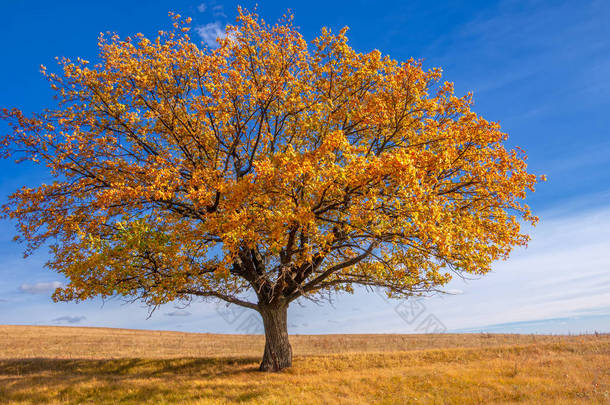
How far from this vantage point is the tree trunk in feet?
67.3

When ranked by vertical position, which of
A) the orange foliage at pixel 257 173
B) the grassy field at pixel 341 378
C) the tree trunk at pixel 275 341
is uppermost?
the orange foliage at pixel 257 173

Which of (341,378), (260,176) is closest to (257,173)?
(260,176)

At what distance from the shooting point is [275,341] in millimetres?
20781

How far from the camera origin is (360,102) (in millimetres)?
19359

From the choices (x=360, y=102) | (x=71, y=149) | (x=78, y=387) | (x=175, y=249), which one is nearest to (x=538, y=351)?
(x=360, y=102)

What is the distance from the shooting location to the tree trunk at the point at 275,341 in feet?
67.3

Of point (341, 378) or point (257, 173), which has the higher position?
point (257, 173)

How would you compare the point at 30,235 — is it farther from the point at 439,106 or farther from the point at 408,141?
the point at 439,106

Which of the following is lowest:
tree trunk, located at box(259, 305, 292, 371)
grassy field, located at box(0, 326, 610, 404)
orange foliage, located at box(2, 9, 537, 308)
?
→ grassy field, located at box(0, 326, 610, 404)

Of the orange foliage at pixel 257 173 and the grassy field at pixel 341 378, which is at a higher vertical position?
the orange foliage at pixel 257 173

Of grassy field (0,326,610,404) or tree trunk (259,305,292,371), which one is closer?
grassy field (0,326,610,404)

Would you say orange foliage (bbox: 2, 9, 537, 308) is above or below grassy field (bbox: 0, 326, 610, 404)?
above

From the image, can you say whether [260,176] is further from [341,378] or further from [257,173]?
[341,378]

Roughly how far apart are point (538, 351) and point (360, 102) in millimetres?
16355
